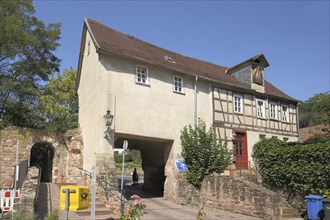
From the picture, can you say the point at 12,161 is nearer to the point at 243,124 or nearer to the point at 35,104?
the point at 35,104

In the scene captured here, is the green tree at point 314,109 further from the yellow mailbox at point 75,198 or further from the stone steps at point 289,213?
the yellow mailbox at point 75,198

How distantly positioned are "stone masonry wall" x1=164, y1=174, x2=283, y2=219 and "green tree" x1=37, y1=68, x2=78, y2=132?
7.14m

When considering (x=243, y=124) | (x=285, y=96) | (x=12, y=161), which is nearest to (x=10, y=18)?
(x=12, y=161)

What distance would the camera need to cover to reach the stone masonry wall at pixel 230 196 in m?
13.5

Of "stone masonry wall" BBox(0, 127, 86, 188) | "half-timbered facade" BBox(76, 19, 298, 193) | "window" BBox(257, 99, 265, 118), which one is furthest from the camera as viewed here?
"window" BBox(257, 99, 265, 118)

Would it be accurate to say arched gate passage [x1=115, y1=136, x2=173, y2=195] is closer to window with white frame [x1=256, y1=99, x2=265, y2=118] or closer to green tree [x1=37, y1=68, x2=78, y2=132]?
green tree [x1=37, y1=68, x2=78, y2=132]

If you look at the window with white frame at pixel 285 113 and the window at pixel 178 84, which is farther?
the window with white frame at pixel 285 113

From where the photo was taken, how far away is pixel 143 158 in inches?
884

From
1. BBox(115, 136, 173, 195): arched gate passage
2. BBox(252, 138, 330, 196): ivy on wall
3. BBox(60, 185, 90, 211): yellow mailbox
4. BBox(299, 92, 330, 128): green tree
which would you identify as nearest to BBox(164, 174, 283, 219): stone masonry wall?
BBox(252, 138, 330, 196): ivy on wall

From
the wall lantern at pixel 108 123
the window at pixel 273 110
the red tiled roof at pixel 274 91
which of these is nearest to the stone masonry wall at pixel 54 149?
the wall lantern at pixel 108 123

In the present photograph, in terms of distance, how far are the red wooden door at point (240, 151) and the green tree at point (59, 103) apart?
33.0ft

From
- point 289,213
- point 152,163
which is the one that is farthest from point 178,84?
point 289,213

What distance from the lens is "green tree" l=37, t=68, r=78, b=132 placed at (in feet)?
63.1

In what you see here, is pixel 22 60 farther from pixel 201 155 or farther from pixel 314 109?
pixel 314 109
